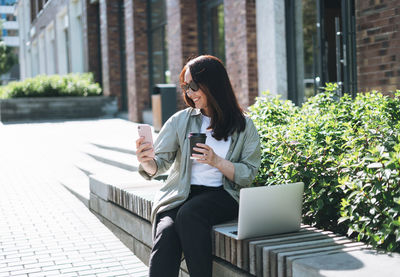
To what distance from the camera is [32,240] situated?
5027 mm

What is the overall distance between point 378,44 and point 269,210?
175 inches

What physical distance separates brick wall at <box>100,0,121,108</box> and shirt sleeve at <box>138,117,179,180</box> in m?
13.6

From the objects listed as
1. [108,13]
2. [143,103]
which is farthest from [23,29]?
[143,103]

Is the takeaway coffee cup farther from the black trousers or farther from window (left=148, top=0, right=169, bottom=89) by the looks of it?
window (left=148, top=0, right=169, bottom=89)

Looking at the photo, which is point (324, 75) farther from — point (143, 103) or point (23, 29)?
point (23, 29)

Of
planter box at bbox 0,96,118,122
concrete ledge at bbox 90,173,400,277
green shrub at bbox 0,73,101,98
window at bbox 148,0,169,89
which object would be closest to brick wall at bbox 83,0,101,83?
green shrub at bbox 0,73,101,98

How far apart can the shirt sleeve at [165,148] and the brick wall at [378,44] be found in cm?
391

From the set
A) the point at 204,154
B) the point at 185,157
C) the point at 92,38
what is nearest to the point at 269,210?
the point at 204,154

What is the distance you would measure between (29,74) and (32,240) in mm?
35490

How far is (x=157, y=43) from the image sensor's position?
1430cm

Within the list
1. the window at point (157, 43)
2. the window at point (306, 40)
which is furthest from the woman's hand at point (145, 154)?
the window at point (157, 43)

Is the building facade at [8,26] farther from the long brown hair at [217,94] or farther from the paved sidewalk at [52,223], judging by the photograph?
the long brown hair at [217,94]

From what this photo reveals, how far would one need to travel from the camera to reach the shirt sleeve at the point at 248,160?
3.24 meters

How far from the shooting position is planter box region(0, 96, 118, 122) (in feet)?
56.4
